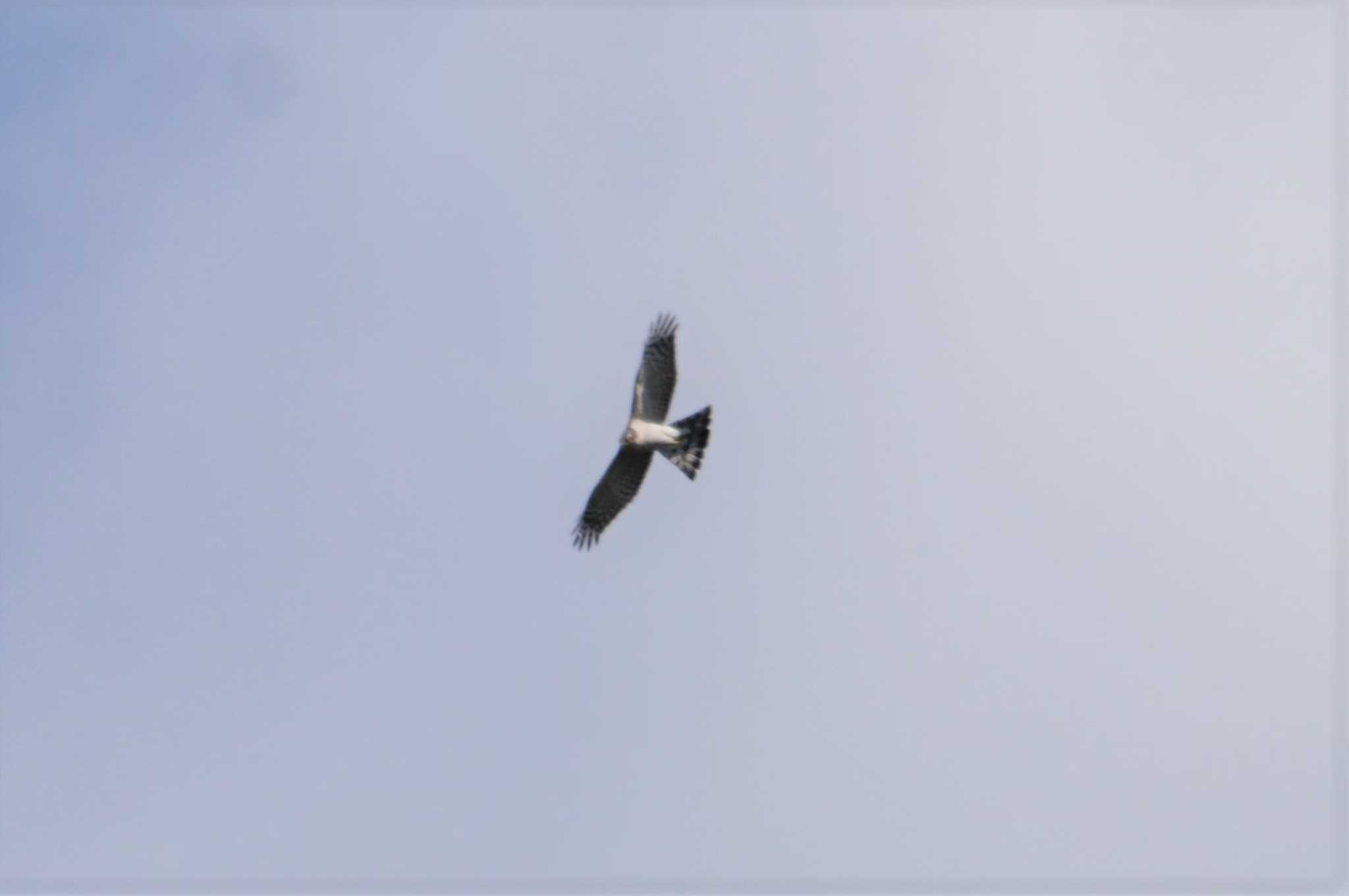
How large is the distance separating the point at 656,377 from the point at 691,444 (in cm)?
129

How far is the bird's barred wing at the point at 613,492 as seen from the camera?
32.4 m

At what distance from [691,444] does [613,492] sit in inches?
74.2

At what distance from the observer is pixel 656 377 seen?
31.8m

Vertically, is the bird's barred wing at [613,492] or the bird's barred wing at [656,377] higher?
the bird's barred wing at [656,377]

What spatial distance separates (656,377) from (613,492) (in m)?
2.44

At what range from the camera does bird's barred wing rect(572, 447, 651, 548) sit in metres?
32.4

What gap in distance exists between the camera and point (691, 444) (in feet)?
105

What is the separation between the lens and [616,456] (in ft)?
106

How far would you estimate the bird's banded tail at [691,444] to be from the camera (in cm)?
3195

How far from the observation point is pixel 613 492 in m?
33.0

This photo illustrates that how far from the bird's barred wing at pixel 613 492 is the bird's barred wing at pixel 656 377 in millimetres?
748

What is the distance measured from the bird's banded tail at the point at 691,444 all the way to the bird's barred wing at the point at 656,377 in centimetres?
42

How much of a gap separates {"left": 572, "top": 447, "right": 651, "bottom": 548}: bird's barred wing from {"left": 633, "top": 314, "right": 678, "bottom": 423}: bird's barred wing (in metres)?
0.75

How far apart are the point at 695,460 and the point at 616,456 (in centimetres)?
139
